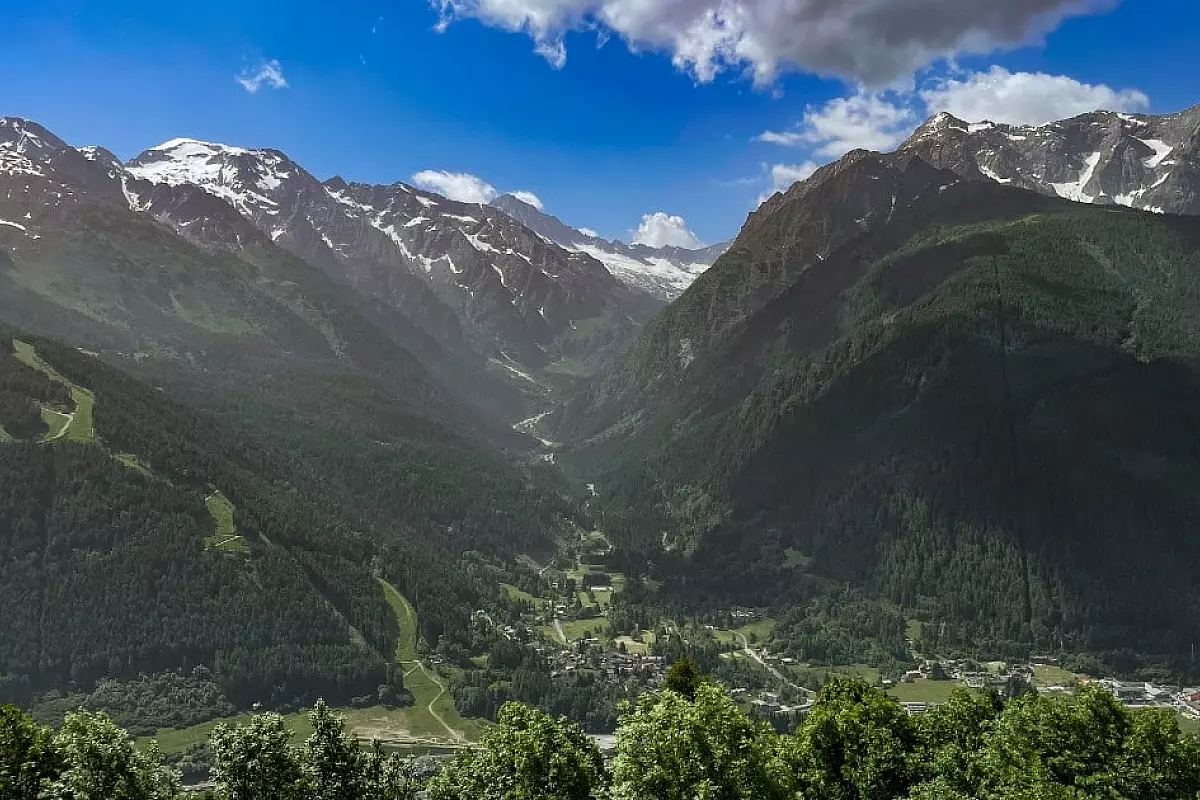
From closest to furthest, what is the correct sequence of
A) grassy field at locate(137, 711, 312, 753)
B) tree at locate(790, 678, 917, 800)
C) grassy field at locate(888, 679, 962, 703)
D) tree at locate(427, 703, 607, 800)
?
tree at locate(427, 703, 607, 800) < tree at locate(790, 678, 917, 800) < grassy field at locate(137, 711, 312, 753) < grassy field at locate(888, 679, 962, 703)

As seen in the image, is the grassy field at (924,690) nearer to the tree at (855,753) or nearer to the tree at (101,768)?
the tree at (855,753)

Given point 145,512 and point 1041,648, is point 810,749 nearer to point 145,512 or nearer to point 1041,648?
point 1041,648

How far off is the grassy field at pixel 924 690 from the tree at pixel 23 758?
6039 inches

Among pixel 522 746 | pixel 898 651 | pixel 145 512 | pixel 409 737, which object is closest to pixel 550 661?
pixel 409 737

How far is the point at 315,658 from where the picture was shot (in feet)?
586

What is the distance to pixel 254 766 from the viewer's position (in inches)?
1944

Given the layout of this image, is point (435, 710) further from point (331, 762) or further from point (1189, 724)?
point (1189, 724)

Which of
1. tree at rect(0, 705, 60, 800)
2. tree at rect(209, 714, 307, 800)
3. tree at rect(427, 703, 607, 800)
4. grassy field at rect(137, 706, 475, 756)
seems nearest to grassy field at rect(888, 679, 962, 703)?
Answer: grassy field at rect(137, 706, 475, 756)

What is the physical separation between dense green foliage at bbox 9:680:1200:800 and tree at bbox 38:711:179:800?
0.25ft

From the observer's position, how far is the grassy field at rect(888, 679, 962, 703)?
169 meters

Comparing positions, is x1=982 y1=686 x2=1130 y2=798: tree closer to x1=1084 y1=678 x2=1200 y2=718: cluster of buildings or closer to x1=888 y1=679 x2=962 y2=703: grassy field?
x1=888 y1=679 x2=962 y2=703: grassy field

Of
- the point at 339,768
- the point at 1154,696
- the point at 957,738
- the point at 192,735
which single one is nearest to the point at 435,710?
the point at 192,735

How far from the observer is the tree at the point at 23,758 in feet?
151

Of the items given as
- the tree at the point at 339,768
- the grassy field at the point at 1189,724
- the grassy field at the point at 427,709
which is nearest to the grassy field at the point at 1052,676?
the grassy field at the point at 1189,724
